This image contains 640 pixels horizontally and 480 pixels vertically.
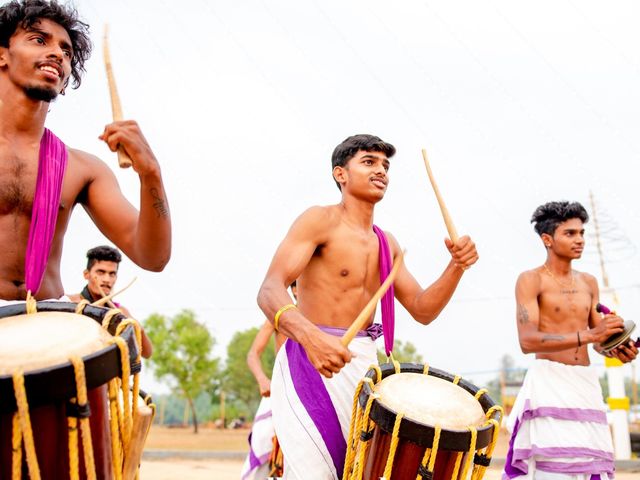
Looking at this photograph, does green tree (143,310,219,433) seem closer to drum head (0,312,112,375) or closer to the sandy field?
the sandy field

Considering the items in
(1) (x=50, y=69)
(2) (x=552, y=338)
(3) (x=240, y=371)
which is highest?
(1) (x=50, y=69)

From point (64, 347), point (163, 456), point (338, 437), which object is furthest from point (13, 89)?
point (163, 456)

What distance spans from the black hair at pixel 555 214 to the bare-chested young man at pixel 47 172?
14.2ft

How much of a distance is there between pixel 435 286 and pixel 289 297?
3.04 feet

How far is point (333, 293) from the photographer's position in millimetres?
4195

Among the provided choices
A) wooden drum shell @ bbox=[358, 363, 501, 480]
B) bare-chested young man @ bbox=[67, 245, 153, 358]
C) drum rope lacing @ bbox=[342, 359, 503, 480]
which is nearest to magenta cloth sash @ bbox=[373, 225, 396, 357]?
drum rope lacing @ bbox=[342, 359, 503, 480]

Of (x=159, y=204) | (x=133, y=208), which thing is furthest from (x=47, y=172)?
(x=159, y=204)

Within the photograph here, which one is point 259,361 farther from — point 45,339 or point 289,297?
point 45,339

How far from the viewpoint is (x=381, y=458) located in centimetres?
306

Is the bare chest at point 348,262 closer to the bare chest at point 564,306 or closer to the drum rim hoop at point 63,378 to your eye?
the drum rim hoop at point 63,378

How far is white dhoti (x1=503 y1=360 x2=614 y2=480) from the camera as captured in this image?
5773 mm

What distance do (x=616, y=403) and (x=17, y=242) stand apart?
39.2 feet

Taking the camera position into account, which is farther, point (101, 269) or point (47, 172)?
point (101, 269)

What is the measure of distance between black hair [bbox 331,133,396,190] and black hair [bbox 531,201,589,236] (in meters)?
2.37
